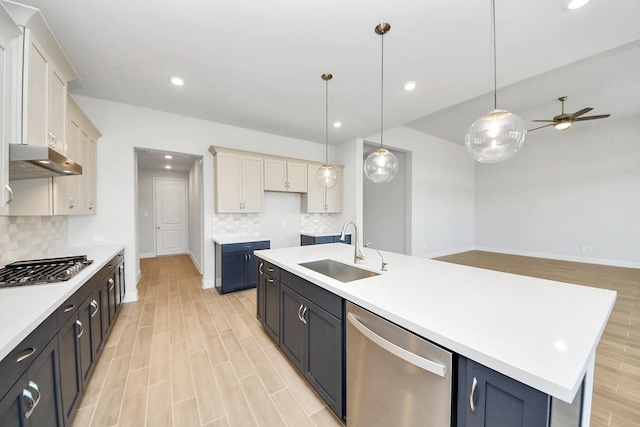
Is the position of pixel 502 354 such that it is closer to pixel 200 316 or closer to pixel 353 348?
pixel 353 348

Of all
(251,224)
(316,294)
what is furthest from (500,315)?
(251,224)

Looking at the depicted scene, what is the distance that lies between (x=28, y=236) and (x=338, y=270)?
2.88m

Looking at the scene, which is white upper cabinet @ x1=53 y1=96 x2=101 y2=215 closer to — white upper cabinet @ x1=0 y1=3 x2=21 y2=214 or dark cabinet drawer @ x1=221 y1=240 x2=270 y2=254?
white upper cabinet @ x1=0 y1=3 x2=21 y2=214

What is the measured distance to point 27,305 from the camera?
1162 mm

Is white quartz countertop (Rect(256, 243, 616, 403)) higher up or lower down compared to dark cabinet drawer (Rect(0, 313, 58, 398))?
higher up

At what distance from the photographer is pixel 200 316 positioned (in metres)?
2.91

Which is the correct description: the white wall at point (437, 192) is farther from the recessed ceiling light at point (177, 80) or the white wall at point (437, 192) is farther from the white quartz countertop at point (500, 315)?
the white quartz countertop at point (500, 315)

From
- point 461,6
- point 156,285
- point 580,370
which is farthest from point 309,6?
point 156,285

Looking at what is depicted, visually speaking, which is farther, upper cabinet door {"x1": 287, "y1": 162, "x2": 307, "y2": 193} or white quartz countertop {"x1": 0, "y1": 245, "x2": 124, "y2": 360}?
upper cabinet door {"x1": 287, "y1": 162, "x2": 307, "y2": 193}

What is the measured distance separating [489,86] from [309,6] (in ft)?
8.03

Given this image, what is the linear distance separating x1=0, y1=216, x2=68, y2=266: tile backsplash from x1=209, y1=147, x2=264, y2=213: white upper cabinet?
5.86ft

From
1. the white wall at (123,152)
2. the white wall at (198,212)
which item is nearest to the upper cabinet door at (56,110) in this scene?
the white wall at (123,152)

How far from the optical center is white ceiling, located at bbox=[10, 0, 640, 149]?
5.82 feet

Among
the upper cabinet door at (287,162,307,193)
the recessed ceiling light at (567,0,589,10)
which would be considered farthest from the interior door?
the recessed ceiling light at (567,0,589,10)
